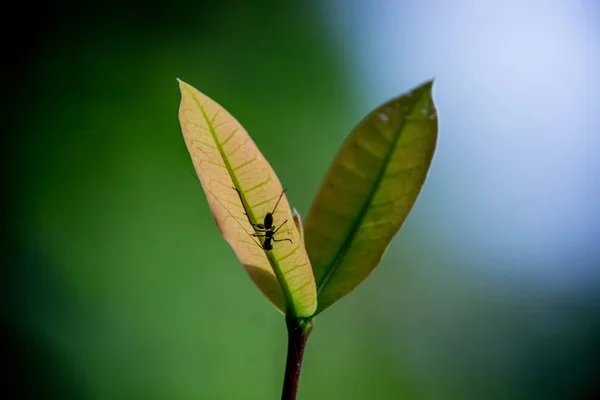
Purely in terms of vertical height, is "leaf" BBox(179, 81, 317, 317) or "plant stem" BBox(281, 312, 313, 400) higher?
"leaf" BBox(179, 81, 317, 317)

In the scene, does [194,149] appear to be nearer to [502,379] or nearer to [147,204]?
[147,204]

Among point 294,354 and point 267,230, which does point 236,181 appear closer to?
point 267,230

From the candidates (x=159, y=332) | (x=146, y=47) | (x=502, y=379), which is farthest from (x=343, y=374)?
(x=146, y=47)

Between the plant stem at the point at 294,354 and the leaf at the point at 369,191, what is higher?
the leaf at the point at 369,191

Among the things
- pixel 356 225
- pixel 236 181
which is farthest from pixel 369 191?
pixel 236 181

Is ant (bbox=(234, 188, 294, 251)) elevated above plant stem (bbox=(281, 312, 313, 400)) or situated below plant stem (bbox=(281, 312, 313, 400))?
above
